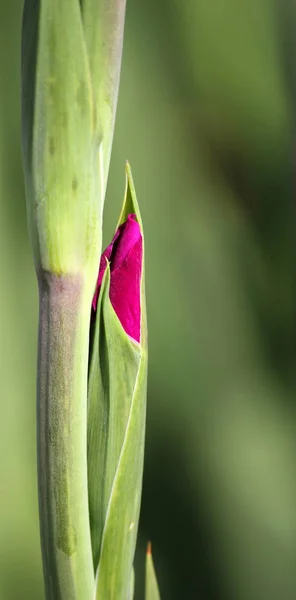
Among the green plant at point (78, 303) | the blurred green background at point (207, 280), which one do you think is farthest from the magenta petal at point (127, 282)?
the blurred green background at point (207, 280)

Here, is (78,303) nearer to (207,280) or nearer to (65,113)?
(65,113)

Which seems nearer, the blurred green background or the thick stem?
the thick stem

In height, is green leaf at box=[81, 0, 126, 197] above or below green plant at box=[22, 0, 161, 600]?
above

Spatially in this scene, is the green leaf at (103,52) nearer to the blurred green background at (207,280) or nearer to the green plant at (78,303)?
the green plant at (78,303)

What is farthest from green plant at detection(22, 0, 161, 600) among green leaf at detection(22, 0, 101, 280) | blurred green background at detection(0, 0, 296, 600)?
blurred green background at detection(0, 0, 296, 600)

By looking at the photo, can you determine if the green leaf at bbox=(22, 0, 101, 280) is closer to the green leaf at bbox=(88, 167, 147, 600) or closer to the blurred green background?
the green leaf at bbox=(88, 167, 147, 600)

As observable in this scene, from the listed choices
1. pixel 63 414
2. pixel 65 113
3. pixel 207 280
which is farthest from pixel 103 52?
pixel 207 280
